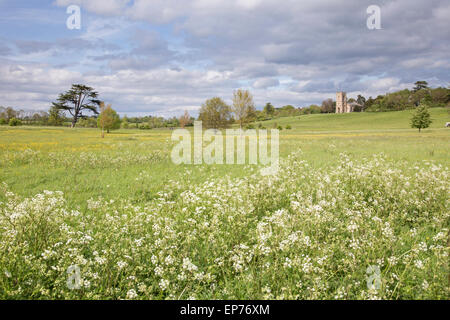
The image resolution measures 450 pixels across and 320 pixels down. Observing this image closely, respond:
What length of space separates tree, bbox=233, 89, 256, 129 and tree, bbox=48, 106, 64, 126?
49593mm

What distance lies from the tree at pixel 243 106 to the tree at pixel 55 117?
49.6m

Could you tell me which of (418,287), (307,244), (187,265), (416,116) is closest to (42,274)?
(187,265)

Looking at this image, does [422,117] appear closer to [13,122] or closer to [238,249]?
[238,249]

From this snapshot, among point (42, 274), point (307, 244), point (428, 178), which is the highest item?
point (428, 178)

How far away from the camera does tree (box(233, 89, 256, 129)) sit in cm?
5519

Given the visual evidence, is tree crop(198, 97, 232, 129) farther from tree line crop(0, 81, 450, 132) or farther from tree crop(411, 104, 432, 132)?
tree crop(411, 104, 432, 132)

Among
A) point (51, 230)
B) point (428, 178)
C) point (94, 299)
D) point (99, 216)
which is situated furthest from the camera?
point (428, 178)

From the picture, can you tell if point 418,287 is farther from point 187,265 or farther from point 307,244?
point 187,265

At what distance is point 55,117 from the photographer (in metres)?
70.0

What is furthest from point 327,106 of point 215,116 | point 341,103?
point 215,116

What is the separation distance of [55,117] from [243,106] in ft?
171

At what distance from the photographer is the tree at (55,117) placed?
6862cm

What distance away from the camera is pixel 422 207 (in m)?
6.72
